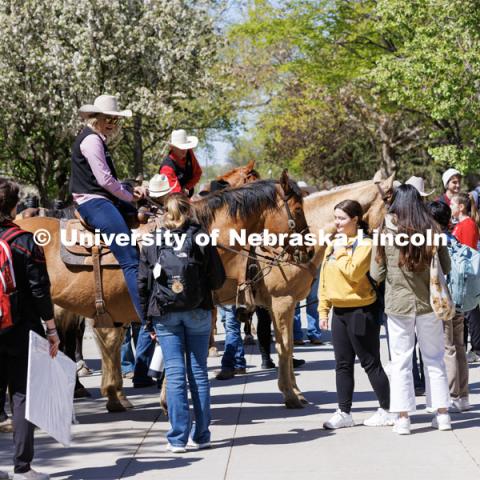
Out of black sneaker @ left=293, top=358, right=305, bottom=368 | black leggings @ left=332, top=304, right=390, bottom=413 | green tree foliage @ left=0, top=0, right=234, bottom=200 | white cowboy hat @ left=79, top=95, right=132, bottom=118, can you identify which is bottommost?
black sneaker @ left=293, top=358, right=305, bottom=368

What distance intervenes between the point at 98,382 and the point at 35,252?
4.95 m

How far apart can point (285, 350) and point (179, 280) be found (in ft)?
7.73

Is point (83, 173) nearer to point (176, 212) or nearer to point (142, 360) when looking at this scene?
point (176, 212)

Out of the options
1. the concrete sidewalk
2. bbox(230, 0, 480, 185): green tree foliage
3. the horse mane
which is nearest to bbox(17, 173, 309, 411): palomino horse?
the horse mane

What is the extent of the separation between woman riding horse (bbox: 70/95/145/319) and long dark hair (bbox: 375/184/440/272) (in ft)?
7.80

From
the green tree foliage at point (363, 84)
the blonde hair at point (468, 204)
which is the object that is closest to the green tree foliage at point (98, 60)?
the green tree foliage at point (363, 84)

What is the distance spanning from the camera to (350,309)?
791 cm

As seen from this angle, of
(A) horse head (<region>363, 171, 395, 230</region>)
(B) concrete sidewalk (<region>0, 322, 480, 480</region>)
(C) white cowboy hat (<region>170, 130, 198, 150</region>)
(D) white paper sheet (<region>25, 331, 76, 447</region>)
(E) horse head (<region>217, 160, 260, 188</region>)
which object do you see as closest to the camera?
(D) white paper sheet (<region>25, 331, 76, 447</region>)

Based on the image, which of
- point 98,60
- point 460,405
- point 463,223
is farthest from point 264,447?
point 98,60

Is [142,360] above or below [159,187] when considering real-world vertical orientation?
below

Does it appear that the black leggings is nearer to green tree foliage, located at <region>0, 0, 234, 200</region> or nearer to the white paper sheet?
the white paper sheet

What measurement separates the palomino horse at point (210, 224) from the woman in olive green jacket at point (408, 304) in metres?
1.32

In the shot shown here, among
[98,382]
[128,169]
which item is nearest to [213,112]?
[128,169]

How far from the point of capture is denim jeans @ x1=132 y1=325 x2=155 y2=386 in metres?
10.6
